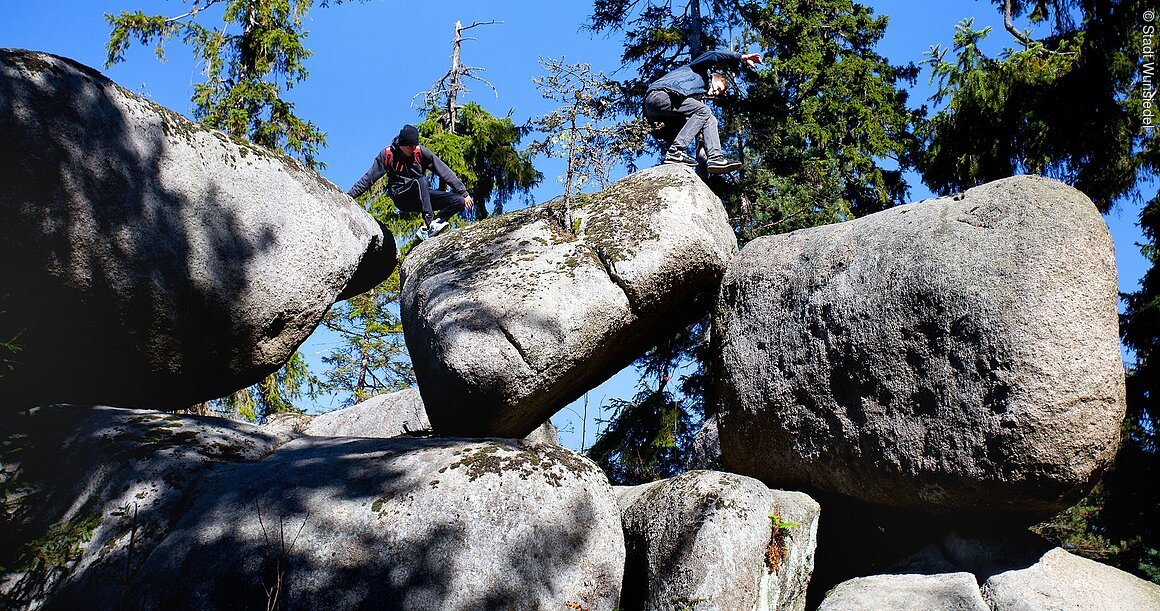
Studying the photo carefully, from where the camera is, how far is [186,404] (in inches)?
293

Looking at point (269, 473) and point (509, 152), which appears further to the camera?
point (509, 152)

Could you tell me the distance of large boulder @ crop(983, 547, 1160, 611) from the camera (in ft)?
19.5

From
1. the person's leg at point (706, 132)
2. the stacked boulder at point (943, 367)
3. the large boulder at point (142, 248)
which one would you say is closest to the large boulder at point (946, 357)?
the stacked boulder at point (943, 367)

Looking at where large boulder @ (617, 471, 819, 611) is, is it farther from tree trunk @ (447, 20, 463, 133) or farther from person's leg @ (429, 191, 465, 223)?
tree trunk @ (447, 20, 463, 133)

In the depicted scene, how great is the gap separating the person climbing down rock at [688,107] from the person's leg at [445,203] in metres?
2.43

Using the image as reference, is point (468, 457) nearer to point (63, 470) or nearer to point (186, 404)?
point (63, 470)

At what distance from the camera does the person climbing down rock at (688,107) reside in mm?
9188

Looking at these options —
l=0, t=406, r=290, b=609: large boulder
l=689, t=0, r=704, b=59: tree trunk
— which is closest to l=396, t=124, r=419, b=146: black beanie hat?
l=0, t=406, r=290, b=609: large boulder

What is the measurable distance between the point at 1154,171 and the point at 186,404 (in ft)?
37.7

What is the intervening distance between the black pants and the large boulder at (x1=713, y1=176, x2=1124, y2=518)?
4198 millimetres

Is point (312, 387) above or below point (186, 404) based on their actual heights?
above

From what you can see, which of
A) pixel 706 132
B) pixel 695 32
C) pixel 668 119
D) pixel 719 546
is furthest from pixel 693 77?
pixel 719 546

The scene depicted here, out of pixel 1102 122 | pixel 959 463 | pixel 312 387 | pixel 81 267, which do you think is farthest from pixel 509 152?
pixel 959 463

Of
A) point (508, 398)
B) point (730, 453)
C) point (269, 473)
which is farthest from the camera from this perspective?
point (730, 453)
